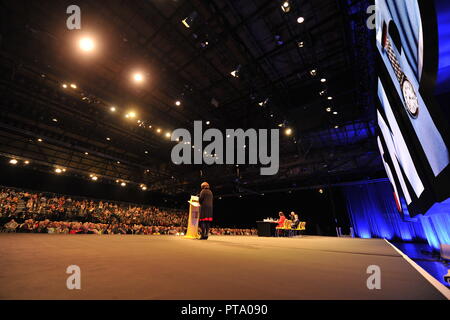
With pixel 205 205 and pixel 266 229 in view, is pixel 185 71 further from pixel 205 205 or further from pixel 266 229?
pixel 266 229

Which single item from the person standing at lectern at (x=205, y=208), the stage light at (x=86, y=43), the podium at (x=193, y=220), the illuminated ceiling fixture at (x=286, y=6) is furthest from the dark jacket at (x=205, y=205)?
the stage light at (x=86, y=43)

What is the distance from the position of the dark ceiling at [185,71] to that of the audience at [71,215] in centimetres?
228

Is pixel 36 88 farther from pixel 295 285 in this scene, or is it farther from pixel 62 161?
pixel 295 285

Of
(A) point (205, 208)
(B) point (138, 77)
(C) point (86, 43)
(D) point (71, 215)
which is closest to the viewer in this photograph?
(A) point (205, 208)

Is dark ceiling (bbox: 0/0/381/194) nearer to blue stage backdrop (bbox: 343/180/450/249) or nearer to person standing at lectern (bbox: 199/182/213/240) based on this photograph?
person standing at lectern (bbox: 199/182/213/240)

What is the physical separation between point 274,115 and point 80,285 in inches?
346

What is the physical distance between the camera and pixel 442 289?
1.17 meters

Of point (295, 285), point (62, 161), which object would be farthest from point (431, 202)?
point (62, 161)

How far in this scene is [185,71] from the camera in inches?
287

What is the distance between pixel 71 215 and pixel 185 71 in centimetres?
1164

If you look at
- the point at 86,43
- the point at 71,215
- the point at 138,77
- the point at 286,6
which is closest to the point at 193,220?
the point at 138,77

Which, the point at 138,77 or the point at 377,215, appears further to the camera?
the point at 377,215

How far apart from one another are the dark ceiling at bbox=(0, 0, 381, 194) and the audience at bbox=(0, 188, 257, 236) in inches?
89.7

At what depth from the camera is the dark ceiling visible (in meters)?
5.40
